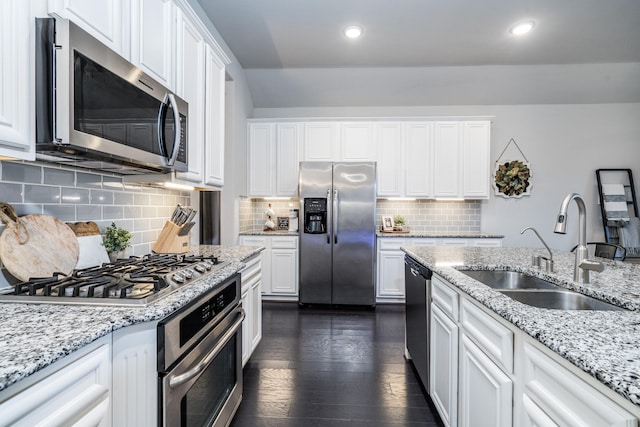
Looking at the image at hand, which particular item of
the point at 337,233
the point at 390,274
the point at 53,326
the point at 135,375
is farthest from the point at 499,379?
the point at 390,274

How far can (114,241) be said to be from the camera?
1.68 meters

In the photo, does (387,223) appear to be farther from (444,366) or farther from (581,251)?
(581,251)

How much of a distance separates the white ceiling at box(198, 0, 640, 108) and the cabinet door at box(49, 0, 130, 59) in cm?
180

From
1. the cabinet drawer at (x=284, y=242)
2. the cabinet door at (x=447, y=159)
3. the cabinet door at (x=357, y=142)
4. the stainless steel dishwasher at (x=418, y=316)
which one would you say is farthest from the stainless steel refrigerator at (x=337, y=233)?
the stainless steel dishwasher at (x=418, y=316)

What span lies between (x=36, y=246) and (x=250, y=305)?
1.28 metres

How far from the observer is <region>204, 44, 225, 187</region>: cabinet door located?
2.18 m

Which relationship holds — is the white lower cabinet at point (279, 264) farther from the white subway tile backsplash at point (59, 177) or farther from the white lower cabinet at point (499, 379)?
the white subway tile backsplash at point (59, 177)

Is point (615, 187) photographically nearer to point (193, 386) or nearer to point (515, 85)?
point (515, 85)

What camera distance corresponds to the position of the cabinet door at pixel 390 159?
13.7 feet

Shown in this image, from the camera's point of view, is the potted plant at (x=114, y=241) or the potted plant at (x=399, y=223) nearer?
the potted plant at (x=114, y=241)

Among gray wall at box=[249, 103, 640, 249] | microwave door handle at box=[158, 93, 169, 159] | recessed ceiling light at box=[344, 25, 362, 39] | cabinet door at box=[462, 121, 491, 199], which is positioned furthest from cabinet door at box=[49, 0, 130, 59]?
gray wall at box=[249, 103, 640, 249]

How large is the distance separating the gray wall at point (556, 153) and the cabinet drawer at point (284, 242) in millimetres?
2662

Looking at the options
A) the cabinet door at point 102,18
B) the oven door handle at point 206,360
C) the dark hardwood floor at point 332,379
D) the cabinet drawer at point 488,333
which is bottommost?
the dark hardwood floor at point 332,379

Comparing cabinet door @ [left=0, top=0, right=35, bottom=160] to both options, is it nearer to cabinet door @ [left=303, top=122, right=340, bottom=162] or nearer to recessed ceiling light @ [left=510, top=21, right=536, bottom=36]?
cabinet door @ [left=303, top=122, right=340, bottom=162]
